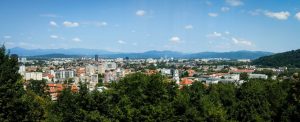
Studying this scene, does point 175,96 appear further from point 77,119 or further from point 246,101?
point 246,101

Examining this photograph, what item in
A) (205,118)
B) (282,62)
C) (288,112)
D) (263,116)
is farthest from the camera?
(282,62)

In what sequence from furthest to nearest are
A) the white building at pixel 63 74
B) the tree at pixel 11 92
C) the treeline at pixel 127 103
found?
the white building at pixel 63 74 → the treeline at pixel 127 103 → the tree at pixel 11 92

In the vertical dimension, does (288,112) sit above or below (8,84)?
below

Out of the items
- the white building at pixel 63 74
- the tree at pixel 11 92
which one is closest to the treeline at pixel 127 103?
the tree at pixel 11 92

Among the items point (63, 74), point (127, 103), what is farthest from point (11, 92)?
point (63, 74)

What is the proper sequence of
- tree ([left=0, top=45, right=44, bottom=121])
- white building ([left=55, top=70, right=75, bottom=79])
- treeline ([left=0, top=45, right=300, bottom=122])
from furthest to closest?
white building ([left=55, top=70, right=75, bottom=79]) → treeline ([left=0, top=45, right=300, bottom=122]) → tree ([left=0, top=45, right=44, bottom=121])

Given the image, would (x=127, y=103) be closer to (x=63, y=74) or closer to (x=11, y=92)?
(x=11, y=92)

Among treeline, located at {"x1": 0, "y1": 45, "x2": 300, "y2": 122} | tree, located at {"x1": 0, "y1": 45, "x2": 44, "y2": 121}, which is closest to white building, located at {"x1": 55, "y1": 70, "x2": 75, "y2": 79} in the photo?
treeline, located at {"x1": 0, "y1": 45, "x2": 300, "y2": 122}

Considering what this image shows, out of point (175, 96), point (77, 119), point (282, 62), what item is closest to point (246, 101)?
point (175, 96)

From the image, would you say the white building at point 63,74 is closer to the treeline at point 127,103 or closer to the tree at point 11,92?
the treeline at point 127,103

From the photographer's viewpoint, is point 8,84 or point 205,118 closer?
point 8,84

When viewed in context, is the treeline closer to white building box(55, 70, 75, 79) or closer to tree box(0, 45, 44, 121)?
tree box(0, 45, 44, 121)
